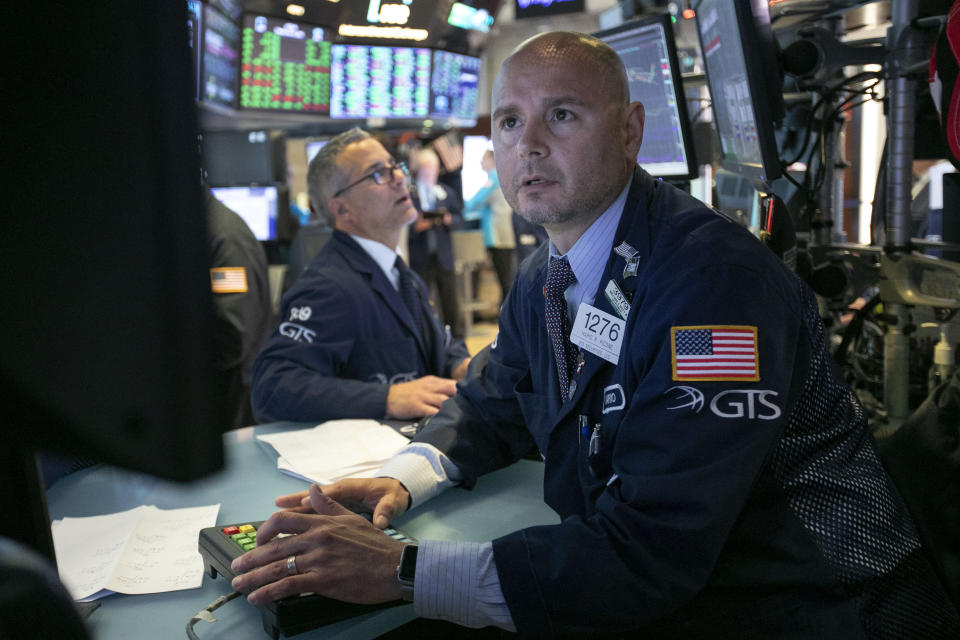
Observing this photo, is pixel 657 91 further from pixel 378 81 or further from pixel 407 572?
pixel 378 81

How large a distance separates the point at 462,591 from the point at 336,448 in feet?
2.28

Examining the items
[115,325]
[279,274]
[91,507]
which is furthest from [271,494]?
[279,274]

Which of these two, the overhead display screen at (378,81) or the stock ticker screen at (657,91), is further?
the overhead display screen at (378,81)

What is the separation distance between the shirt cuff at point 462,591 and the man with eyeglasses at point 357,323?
0.84 meters

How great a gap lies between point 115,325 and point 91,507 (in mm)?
1026

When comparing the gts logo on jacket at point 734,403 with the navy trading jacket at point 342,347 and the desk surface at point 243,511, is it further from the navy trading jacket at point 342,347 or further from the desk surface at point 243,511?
the navy trading jacket at point 342,347

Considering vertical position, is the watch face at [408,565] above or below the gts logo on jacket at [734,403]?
below

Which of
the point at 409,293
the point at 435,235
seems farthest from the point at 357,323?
the point at 435,235

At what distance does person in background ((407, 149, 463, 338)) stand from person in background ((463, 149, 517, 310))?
25.2 inches

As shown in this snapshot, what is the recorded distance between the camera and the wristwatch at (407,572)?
938mm

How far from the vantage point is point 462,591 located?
0.93 m

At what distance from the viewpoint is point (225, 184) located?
4066mm

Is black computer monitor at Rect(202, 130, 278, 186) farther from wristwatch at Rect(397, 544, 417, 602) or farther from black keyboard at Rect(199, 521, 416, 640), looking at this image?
wristwatch at Rect(397, 544, 417, 602)

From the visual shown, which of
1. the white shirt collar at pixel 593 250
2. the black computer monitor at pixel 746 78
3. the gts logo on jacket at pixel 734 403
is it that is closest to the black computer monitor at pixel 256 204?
the black computer monitor at pixel 746 78
